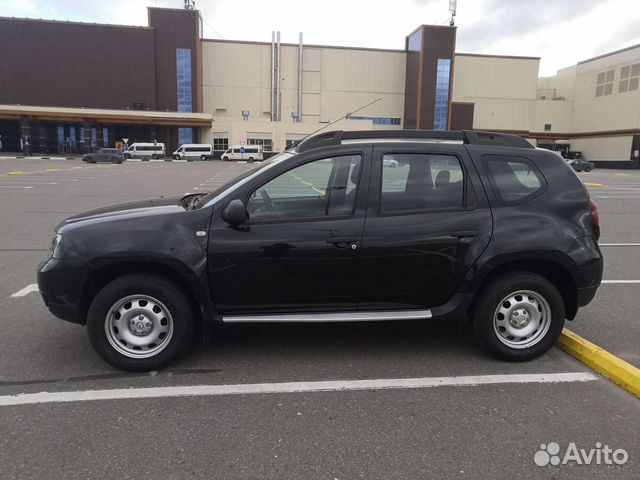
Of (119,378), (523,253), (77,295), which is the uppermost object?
(523,253)

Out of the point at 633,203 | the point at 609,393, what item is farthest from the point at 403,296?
the point at 633,203

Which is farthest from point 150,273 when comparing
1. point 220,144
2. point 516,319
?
point 220,144

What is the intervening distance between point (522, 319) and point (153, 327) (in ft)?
9.46

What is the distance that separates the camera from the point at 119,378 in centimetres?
380

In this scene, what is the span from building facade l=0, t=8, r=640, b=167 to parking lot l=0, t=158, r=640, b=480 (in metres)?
61.7

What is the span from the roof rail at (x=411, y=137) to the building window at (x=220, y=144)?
214 feet

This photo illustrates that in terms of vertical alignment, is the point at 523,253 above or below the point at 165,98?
below

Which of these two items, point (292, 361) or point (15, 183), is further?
point (15, 183)

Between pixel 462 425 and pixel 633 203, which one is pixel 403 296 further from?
pixel 633 203

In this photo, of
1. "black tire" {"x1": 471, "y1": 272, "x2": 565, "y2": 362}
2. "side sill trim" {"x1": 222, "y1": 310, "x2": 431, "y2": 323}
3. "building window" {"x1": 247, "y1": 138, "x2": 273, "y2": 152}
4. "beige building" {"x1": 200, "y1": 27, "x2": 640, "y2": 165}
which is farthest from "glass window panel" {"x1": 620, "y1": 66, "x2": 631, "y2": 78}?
"side sill trim" {"x1": 222, "y1": 310, "x2": 431, "y2": 323}

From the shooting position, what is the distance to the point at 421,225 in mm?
3943

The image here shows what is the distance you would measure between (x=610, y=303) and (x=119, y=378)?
5042 millimetres

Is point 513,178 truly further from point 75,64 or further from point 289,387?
point 75,64

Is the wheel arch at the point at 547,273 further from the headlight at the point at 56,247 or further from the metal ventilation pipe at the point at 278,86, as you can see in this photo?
the metal ventilation pipe at the point at 278,86
